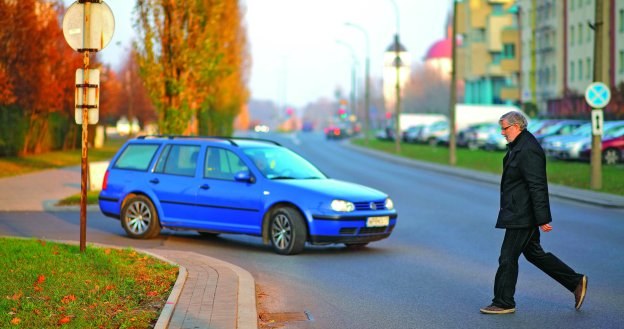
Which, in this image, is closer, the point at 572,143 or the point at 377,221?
the point at 377,221

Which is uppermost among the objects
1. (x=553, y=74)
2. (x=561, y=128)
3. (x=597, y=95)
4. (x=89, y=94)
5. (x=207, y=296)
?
(x=553, y=74)

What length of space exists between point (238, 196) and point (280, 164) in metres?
0.92

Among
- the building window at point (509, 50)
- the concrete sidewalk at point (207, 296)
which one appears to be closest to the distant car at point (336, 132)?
the building window at point (509, 50)

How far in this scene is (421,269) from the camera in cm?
1260

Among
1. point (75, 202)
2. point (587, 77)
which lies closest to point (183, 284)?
point (75, 202)

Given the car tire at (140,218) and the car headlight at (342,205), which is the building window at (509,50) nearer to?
the car tire at (140,218)

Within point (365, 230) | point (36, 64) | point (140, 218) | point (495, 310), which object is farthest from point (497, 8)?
point (495, 310)

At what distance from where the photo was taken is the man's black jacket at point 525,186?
9.20 m

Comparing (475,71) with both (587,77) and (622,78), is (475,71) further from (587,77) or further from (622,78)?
(622,78)

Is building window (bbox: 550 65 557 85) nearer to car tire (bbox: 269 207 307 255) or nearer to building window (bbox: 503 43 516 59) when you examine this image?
building window (bbox: 503 43 516 59)

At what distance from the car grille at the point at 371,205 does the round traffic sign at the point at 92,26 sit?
12.6 feet

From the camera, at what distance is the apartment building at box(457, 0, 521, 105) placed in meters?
100

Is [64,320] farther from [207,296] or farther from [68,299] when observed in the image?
[207,296]

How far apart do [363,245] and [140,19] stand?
1680cm
